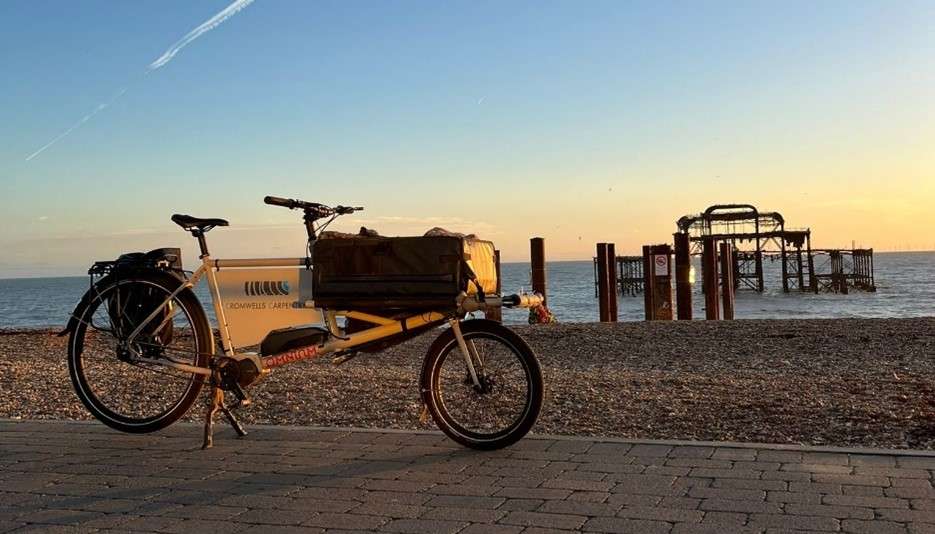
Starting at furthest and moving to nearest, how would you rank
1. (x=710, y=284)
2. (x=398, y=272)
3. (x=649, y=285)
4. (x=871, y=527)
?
(x=710, y=284), (x=649, y=285), (x=398, y=272), (x=871, y=527)

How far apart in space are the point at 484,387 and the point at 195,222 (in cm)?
199

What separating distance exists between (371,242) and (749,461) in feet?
7.58

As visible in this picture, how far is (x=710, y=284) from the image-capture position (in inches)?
1025

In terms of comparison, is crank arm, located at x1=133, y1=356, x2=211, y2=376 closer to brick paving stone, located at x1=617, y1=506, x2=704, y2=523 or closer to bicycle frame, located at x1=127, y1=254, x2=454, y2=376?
bicycle frame, located at x1=127, y1=254, x2=454, y2=376

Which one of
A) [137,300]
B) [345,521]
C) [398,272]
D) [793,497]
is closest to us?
[345,521]

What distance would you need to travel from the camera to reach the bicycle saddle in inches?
212

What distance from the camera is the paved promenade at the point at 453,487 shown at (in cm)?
368

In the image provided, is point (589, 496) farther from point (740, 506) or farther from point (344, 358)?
point (344, 358)

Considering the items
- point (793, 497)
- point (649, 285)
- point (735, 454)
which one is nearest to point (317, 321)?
point (735, 454)

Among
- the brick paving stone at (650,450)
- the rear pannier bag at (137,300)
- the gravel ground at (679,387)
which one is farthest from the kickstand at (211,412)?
the brick paving stone at (650,450)

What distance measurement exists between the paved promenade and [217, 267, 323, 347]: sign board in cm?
69

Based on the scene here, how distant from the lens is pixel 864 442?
5234mm

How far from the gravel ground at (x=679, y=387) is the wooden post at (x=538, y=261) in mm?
6818

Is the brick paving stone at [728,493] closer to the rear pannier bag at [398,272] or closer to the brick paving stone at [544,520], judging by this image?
the brick paving stone at [544,520]
